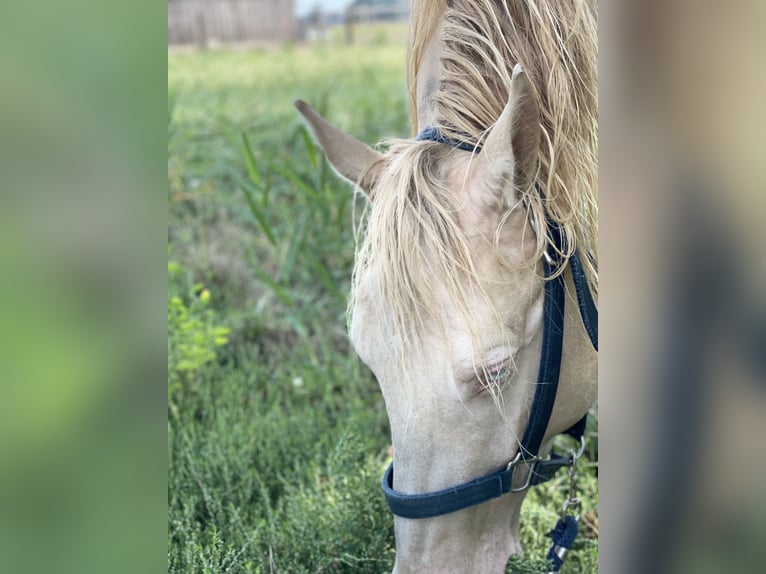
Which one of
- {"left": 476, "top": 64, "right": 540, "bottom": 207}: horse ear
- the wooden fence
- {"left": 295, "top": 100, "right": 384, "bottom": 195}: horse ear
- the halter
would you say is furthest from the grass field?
the wooden fence

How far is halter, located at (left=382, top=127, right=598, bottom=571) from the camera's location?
1.14 m

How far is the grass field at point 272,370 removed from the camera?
170 centimetres

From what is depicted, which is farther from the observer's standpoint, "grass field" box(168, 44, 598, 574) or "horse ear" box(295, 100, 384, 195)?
"grass field" box(168, 44, 598, 574)

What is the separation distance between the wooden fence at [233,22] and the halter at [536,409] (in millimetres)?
7390

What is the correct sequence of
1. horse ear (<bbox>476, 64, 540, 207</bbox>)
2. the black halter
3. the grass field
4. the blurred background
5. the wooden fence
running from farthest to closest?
1. the wooden fence
2. the grass field
3. the black halter
4. horse ear (<bbox>476, 64, 540, 207</bbox>)
5. the blurred background

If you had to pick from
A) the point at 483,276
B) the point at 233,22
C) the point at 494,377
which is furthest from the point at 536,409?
the point at 233,22

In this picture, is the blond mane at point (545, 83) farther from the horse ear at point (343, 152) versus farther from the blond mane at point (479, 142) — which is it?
the horse ear at point (343, 152)

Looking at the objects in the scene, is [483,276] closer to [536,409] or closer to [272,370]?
[536,409]

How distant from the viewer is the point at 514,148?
111 cm

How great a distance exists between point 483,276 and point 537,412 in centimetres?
26

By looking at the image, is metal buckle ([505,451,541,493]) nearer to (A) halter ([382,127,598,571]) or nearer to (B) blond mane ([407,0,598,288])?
(A) halter ([382,127,598,571])

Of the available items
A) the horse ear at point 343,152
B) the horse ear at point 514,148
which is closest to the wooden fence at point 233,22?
the horse ear at point 343,152
